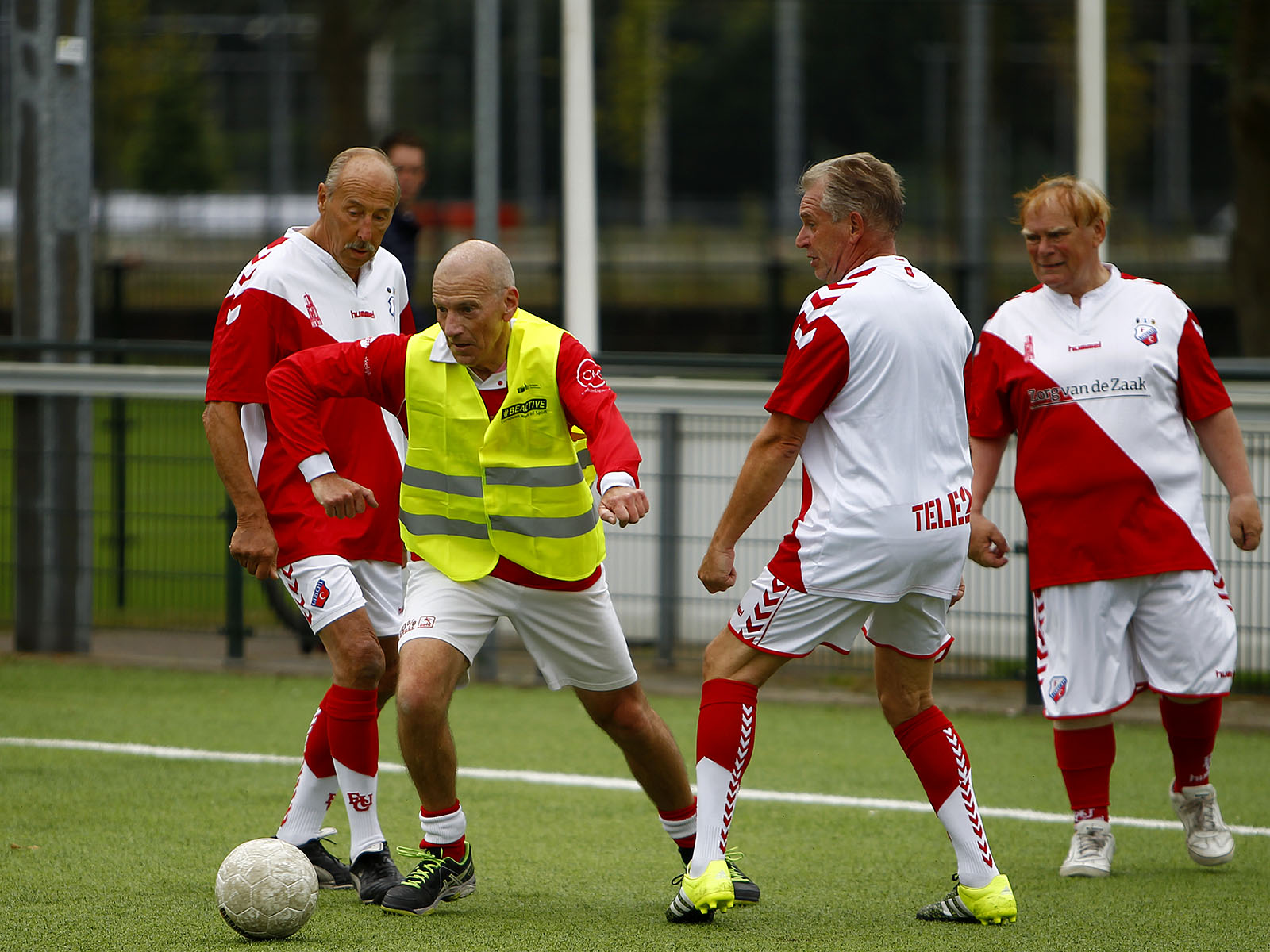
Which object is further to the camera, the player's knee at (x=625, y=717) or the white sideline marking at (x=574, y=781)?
the white sideline marking at (x=574, y=781)

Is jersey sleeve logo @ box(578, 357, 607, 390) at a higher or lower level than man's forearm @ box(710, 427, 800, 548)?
higher

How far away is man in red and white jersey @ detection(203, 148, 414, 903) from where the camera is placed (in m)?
4.97

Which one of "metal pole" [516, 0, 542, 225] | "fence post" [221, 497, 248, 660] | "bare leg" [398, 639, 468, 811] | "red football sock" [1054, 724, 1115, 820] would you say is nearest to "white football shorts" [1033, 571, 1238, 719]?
"red football sock" [1054, 724, 1115, 820]

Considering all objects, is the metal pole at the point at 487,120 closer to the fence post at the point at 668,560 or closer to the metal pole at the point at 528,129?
the fence post at the point at 668,560

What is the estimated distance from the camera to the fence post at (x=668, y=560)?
895 cm

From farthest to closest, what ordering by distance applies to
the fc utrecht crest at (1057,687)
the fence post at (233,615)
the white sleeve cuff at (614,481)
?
1. the fence post at (233,615)
2. the fc utrecht crest at (1057,687)
3. the white sleeve cuff at (614,481)

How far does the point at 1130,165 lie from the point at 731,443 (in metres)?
49.4

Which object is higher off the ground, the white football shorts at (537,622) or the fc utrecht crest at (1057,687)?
the white football shorts at (537,622)

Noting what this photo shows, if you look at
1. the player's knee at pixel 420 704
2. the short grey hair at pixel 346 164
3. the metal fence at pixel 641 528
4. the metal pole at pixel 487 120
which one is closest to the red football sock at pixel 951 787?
the player's knee at pixel 420 704

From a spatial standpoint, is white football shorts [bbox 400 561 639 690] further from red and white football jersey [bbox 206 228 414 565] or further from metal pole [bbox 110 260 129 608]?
metal pole [bbox 110 260 129 608]

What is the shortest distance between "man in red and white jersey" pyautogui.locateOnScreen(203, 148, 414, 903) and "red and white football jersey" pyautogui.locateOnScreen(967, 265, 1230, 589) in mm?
2031

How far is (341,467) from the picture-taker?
5148 millimetres

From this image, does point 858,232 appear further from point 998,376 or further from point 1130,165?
point 1130,165

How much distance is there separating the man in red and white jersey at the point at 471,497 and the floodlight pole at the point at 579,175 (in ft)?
17.0
